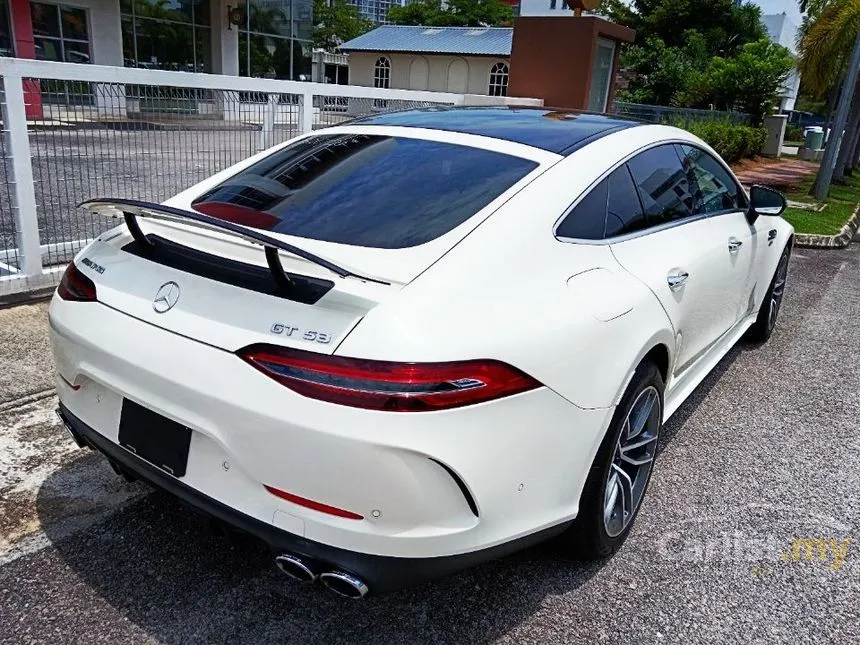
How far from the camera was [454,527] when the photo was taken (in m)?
1.95

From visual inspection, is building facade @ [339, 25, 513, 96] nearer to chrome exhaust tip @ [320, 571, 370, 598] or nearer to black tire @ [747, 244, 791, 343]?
black tire @ [747, 244, 791, 343]

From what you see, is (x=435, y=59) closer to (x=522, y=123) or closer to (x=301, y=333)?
(x=522, y=123)

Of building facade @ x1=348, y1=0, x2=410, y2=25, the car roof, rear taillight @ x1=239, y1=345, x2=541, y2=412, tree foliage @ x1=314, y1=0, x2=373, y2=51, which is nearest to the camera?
rear taillight @ x1=239, y1=345, x2=541, y2=412

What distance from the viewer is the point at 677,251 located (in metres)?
3.04

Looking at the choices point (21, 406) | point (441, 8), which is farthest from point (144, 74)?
point (441, 8)

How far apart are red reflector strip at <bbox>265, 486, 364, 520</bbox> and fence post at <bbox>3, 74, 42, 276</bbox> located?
3689mm

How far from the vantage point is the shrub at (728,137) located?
17.7 metres

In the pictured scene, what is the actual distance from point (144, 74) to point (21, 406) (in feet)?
8.51

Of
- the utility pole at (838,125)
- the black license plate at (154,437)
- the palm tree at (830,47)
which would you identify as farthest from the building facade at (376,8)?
the black license plate at (154,437)

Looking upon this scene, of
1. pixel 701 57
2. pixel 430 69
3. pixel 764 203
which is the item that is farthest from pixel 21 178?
pixel 430 69

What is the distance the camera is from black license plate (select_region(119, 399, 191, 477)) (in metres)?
2.08

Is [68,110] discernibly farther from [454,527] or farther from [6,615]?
[454,527]

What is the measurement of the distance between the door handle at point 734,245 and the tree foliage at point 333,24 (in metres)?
64.6

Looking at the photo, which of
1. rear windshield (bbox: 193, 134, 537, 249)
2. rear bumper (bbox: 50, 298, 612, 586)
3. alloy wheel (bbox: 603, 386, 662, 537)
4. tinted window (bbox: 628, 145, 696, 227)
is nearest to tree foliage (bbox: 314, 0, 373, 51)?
tinted window (bbox: 628, 145, 696, 227)
